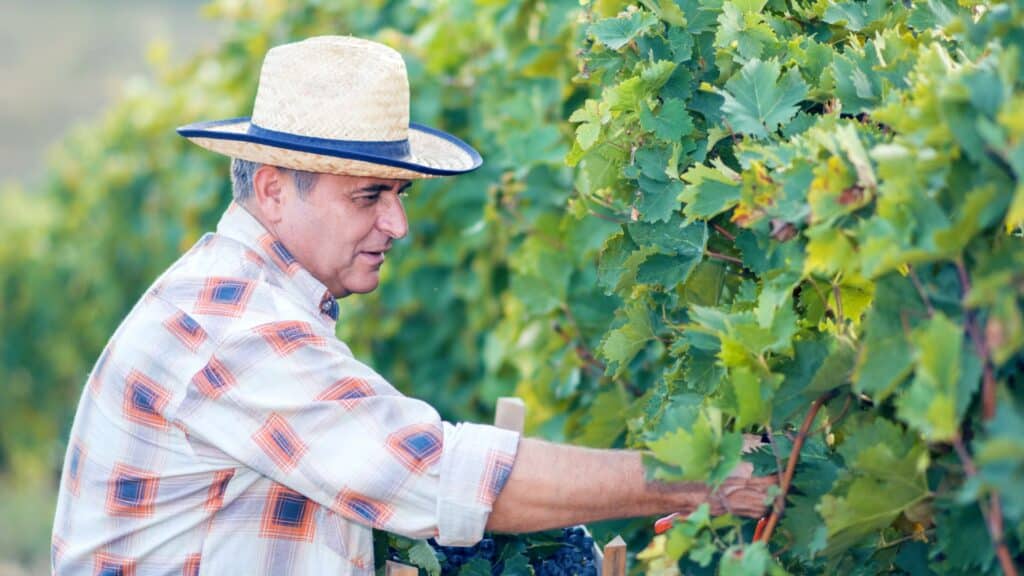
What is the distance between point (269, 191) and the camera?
287cm

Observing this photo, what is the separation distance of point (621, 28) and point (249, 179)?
2.73 feet

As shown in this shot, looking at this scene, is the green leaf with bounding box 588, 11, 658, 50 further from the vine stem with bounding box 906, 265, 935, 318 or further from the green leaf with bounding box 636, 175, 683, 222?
the vine stem with bounding box 906, 265, 935, 318

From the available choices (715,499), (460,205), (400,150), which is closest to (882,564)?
(715,499)

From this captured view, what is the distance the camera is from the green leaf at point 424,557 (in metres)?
2.71

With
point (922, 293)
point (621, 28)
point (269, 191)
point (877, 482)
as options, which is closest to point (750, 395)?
point (877, 482)

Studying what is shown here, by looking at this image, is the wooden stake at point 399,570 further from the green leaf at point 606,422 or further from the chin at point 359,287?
the green leaf at point 606,422

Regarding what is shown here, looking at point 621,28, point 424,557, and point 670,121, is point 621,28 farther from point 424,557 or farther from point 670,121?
point 424,557

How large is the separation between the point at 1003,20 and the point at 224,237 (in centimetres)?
158

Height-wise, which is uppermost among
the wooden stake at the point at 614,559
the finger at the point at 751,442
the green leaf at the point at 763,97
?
the green leaf at the point at 763,97

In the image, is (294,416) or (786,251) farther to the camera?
(294,416)

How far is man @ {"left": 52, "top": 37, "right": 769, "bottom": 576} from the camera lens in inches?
93.8

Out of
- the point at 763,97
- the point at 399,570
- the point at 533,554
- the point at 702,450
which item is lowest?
the point at 533,554

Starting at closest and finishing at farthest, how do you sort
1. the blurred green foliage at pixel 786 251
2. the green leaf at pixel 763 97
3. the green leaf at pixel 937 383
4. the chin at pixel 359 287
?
the green leaf at pixel 937 383 < the blurred green foliage at pixel 786 251 < the green leaf at pixel 763 97 < the chin at pixel 359 287

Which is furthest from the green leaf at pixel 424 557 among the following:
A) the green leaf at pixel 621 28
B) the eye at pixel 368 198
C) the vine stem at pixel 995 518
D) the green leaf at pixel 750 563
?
the vine stem at pixel 995 518
